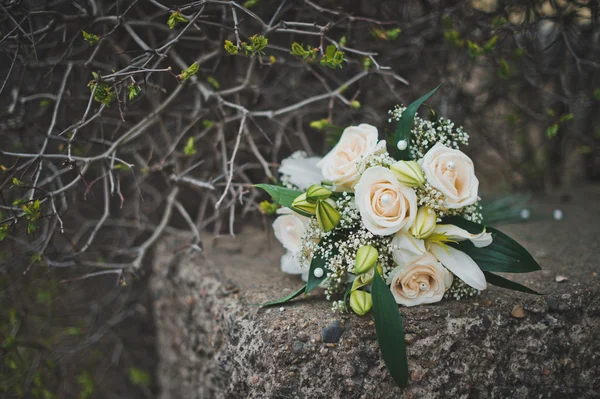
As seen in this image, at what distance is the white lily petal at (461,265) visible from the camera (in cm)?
110

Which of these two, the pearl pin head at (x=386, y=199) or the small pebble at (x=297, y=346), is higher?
the pearl pin head at (x=386, y=199)

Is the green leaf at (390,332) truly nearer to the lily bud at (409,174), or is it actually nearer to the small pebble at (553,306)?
the lily bud at (409,174)

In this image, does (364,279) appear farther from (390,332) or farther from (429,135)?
(429,135)

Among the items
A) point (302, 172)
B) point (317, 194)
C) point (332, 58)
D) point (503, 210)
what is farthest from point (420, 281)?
point (503, 210)

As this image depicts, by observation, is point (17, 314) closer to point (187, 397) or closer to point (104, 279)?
point (104, 279)

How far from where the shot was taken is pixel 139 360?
2.28 m

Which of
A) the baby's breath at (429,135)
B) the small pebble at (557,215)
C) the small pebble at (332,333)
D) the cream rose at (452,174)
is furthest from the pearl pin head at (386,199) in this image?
the small pebble at (557,215)

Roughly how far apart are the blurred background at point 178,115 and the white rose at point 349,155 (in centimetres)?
29

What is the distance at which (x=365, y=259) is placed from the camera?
1073 mm

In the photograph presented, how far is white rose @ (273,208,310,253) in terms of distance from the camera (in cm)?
130

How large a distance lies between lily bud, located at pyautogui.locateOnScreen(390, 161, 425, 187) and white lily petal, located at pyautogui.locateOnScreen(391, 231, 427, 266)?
0.41ft

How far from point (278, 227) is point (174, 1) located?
1004mm

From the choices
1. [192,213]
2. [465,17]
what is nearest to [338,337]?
[192,213]

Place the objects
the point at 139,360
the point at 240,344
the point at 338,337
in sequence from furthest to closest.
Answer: the point at 139,360
the point at 240,344
the point at 338,337
